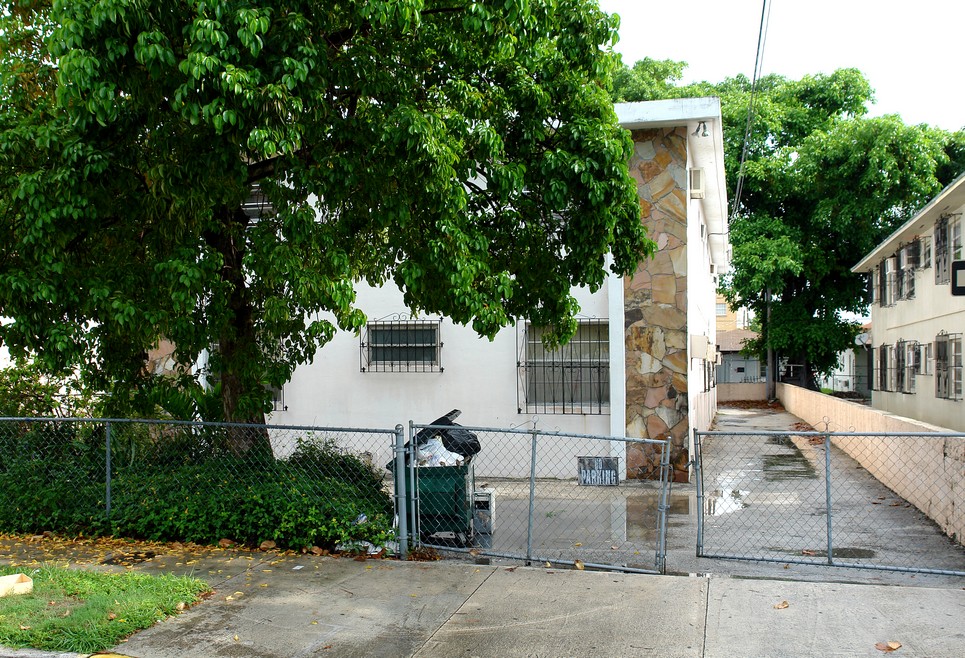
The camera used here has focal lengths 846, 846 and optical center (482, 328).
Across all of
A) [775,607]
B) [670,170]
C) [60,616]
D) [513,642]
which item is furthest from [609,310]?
[60,616]

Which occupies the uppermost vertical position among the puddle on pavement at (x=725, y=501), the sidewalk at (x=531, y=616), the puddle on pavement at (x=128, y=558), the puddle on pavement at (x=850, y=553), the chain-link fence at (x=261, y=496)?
the chain-link fence at (x=261, y=496)

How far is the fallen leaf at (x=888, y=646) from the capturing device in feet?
17.6

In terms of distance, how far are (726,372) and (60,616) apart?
46.3 metres

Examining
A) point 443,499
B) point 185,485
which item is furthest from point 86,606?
point 443,499

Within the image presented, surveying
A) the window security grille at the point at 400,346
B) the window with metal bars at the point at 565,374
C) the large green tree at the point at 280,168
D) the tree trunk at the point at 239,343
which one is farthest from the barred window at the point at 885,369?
the tree trunk at the point at 239,343

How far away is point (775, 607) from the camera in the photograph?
6246mm

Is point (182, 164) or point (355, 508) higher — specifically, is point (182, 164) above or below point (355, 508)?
above

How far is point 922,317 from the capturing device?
755 inches

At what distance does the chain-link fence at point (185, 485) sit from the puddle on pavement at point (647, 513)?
287cm

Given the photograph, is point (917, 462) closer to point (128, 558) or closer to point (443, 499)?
point (443, 499)

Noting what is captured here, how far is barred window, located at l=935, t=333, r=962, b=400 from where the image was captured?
16328 millimetres

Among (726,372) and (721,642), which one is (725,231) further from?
(726,372)

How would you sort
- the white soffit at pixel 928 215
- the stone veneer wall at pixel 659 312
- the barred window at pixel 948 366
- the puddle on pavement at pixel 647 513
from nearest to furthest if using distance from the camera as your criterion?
the puddle on pavement at pixel 647 513, the stone veneer wall at pixel 659 312, the white soffit at pixel 928 215, the barred window at pixel 948 366

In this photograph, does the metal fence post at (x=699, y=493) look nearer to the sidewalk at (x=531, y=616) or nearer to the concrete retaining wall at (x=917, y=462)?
the sidewalk at (x=531, y=616)
